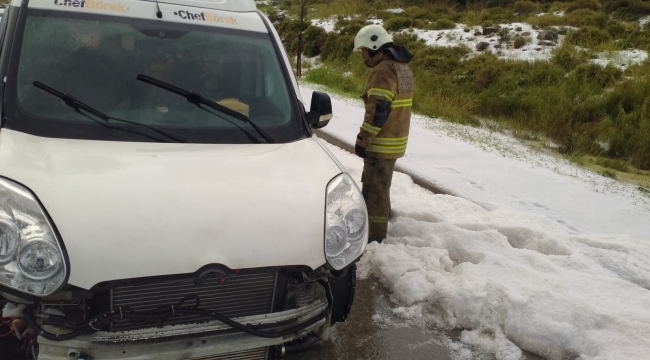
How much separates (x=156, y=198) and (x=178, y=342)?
0.64 m

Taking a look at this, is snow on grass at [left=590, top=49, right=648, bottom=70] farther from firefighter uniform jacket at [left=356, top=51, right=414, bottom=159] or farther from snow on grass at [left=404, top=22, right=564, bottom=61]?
firefighter uniform jacket at [left=356, top=51, right=414, bottom=159]

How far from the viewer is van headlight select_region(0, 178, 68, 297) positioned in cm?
218

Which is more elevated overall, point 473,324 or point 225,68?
point 225,68

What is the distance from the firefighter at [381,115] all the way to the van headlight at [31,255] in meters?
2.82

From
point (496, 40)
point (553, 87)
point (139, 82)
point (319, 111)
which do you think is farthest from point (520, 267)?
point (496, 40)

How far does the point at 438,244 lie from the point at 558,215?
1.75 meters

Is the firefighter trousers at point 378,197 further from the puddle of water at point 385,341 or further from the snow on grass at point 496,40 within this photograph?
the snow on grass at point 496,40

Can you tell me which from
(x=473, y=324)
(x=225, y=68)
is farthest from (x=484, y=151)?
(x=225, y=68)

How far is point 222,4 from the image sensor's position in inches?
154

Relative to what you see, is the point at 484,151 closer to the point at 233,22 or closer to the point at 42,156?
the point at 233,22

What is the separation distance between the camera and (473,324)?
365 cm

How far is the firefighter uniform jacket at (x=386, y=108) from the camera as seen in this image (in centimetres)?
445

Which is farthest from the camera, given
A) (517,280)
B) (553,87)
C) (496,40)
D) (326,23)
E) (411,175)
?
(326,23)

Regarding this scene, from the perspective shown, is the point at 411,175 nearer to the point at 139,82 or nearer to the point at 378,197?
the point at 378,197
